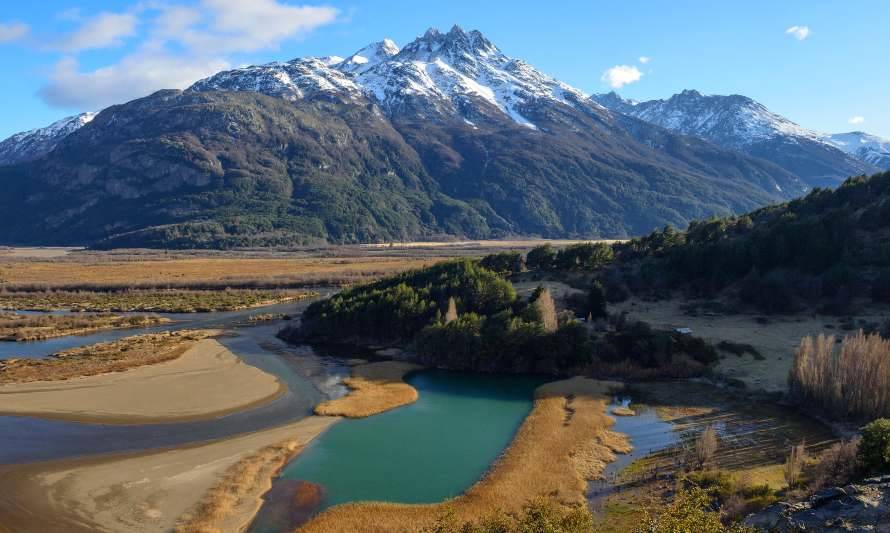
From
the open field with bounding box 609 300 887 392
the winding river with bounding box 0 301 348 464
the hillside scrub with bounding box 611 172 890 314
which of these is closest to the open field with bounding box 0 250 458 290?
the winding river with bounding box 0 301 348 464

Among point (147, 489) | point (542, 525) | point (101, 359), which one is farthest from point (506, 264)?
point (542, 525)

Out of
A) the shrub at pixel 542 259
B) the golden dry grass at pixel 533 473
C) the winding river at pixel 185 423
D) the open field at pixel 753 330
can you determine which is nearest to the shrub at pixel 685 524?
the golden dry grass at pixel 533 473

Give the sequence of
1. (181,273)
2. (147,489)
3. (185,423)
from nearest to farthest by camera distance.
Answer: (147,489), (185,423), (181,273)

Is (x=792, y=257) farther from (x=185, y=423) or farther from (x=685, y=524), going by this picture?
(x=185, y=423)

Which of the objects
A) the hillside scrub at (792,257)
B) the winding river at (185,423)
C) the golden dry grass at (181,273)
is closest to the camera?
the winding river at (185,423)

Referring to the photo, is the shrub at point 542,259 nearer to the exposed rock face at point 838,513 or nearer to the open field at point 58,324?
the open field at point 58,324

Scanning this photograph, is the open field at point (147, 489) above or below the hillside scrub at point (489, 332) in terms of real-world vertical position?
below
